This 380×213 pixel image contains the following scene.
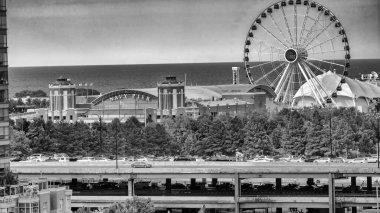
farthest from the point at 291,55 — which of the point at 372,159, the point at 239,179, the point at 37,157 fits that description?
the point at 239,179

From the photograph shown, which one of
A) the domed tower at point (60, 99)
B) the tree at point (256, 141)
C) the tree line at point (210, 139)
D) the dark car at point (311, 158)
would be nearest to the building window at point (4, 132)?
the dark car at point (311, 158)

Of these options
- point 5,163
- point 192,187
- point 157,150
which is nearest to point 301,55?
point 157,150

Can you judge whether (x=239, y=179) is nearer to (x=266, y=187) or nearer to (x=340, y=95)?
(x=266, y=187)

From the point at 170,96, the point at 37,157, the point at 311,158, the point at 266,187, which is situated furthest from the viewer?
the point at 170,96

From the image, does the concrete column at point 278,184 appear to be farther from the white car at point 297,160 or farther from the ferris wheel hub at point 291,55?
the ferris wheel hub at point 291,55

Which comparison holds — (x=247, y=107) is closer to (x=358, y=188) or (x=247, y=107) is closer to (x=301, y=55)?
(x=301, y=55)

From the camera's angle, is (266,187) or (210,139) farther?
(210,139)
